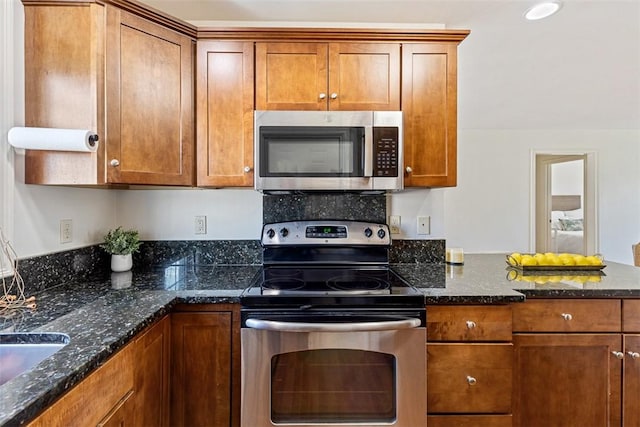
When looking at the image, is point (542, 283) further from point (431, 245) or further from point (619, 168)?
point (619, 168)

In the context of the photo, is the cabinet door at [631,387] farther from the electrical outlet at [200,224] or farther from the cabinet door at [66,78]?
the cabinet door at [66,78]

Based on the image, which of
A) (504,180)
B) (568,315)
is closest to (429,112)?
(568,315)

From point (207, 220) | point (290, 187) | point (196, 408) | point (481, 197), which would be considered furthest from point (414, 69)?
point (481, 197)

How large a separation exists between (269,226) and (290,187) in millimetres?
406

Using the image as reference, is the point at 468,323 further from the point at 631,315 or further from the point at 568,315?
the point at 631,315

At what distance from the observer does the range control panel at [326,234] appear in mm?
1919

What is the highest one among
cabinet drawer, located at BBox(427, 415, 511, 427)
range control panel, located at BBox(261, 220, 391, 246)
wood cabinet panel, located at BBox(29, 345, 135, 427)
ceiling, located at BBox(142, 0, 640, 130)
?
ceiling, located at BBox(142, 0, 640, 130)

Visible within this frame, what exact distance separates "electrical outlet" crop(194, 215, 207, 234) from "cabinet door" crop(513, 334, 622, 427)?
1680mm

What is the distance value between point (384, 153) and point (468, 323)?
32.5 inches

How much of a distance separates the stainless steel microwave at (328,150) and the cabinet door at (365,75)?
13 centimetres

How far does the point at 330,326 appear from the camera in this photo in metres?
1.28

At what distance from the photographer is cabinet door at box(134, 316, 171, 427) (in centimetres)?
112

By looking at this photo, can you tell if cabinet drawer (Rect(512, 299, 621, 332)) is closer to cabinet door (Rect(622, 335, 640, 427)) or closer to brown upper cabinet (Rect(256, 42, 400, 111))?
cabinet door (Rect(622, 335, 640, 427))

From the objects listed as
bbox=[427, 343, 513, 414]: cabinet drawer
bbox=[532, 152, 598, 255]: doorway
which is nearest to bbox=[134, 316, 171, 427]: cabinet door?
bbox=[427, 343, 513, 414]: cabinet drawer
